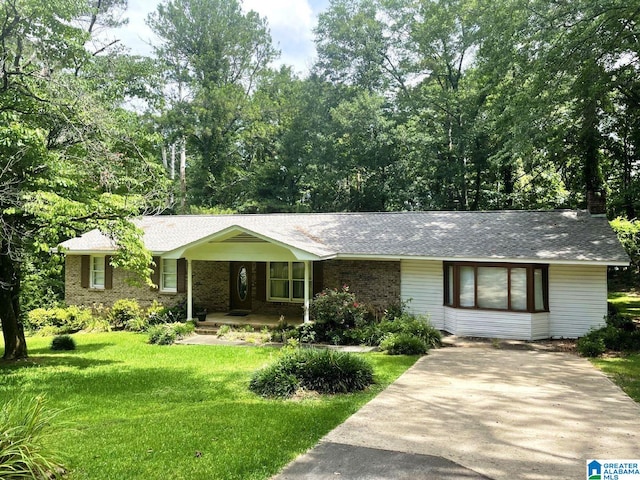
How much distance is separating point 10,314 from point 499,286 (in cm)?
1319

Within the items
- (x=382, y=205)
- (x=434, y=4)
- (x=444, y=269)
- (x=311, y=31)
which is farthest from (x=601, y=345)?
(x=311, y=31)

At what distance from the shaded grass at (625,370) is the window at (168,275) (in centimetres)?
1398

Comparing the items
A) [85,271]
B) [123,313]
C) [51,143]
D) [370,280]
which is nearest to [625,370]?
[370,280]

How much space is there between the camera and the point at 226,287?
18094mm

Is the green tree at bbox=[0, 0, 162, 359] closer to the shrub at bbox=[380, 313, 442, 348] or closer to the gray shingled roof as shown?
the gray shingled roof

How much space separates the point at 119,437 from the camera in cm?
592

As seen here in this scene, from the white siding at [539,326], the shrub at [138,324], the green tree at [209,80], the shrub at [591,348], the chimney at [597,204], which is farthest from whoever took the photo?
the green tree at [209,80]

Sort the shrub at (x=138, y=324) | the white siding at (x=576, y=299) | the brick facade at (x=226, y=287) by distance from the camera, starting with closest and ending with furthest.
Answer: the white siding at (x=576, y=299) < the brick facade at (x=226, y=287) < the shrub at (x=138, y=324)

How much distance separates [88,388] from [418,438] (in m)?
6.58

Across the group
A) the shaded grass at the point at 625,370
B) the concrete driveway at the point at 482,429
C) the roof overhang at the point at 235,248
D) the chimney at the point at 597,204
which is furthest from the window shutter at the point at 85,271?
the chimney at the point at 597,204

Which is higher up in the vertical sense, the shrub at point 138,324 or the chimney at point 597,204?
the chimney at point 597,204

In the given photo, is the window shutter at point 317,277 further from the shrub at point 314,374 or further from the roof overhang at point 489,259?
the shrub at point 314,374

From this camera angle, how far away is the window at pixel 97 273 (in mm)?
A: 18938

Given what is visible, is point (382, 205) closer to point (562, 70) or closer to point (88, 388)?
point (562, 70)
